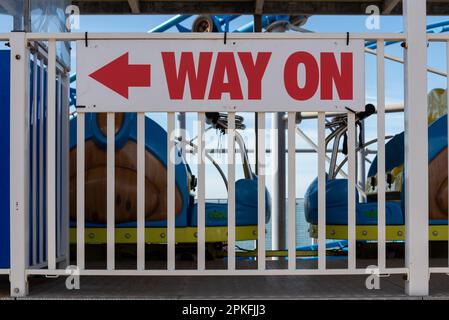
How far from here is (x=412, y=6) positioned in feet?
6.99

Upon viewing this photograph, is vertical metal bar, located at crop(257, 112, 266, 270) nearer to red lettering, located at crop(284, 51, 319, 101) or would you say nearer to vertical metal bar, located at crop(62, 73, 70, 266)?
red lettering, located at crop(284, 51, 319, 101)

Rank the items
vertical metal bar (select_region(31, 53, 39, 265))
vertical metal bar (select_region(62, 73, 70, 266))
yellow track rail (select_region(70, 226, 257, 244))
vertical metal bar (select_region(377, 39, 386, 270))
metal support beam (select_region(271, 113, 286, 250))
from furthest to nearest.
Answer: metal support beam (select_region(271, 113, 286, 250)) < yellow track rail (select_region(70, 226, 257, 244)) < vertical metal bar (select_region(62, 73, 70, 266)) < vertical metal bar (select_region(31, 53, 39, 265)) < vertical metal bar (select_region(377, 39, 386, 270))

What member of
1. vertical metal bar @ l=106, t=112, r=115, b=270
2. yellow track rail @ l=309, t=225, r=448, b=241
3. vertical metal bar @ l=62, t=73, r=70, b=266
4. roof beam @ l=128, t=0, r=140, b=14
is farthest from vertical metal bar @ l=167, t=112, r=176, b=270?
roof beam @ l=128, t=0, r=140, b=14

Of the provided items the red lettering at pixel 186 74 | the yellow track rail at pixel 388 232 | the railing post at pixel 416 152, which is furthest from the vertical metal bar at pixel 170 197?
the yellow track rail at pixel 388 232

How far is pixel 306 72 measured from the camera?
2.16 m

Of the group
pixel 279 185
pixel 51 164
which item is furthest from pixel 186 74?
pixel 279 185

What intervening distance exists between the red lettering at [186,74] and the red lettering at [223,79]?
38 millimetres

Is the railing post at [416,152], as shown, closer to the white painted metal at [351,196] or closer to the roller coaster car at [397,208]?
the white painted metal at [351,196]

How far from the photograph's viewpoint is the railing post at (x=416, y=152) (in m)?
2.11

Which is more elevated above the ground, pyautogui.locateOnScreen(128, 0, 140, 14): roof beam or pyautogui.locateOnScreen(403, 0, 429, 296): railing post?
pyautogui.locateOnScreen(128, 0, 140, 14): roof beam

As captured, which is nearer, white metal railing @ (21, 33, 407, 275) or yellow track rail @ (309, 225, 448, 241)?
white metal railing @ (21, 33, 407, 275)

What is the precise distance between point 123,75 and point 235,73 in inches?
18.9

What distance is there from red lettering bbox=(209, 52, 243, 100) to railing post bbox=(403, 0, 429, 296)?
724 millimetres

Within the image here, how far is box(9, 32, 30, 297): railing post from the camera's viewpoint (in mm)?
2102
